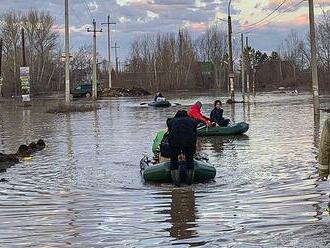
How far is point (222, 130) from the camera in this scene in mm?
26609

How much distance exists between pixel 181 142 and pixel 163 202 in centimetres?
190

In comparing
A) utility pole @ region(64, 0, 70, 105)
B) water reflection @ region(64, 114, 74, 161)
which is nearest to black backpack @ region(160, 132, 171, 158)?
water reflection @ region(64, 114, 74, 161)

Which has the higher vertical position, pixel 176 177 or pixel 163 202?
pixel 176 177

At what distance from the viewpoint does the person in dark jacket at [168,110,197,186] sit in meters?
13.9

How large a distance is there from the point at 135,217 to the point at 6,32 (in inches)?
4102

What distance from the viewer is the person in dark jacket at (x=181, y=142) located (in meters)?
13.9

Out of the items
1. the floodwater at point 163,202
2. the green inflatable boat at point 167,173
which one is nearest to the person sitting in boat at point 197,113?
the floodwater at point 163,202

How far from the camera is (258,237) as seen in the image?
8859 mm

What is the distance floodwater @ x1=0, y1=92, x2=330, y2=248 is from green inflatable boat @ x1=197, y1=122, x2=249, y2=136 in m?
2.95

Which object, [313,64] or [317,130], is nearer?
[317,130]

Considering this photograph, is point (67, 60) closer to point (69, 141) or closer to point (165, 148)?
point (69, 141)

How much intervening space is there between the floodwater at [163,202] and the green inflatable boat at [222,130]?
9.68 feet

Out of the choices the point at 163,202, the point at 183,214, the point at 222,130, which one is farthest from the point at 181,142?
the point at 222,130

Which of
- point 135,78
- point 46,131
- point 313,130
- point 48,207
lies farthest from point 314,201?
point 135,78
